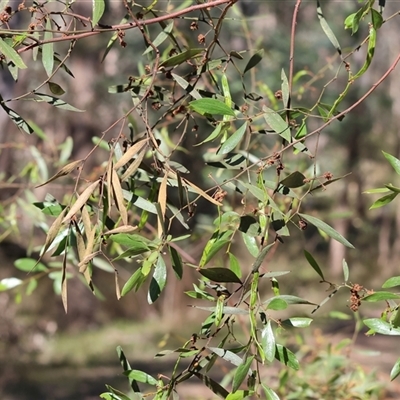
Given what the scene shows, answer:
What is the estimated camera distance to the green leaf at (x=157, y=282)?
2.34ft

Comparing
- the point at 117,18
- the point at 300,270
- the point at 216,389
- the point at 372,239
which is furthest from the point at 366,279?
the point at 216,389

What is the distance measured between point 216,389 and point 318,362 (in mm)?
927

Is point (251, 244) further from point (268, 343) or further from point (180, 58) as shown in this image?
point (180, 58)

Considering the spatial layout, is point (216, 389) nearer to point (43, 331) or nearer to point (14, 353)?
point (14, 353)

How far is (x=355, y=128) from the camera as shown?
9266mm

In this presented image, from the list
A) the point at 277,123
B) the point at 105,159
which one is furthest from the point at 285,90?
the point at 105,159

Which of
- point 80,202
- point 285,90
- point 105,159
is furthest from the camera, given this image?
point 105,159

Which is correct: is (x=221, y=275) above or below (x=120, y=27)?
below

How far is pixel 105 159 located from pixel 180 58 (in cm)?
650

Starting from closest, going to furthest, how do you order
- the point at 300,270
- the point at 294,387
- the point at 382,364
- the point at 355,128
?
1. the point at 294,387
2. the point at 382,364
3. the point at 300,270
4. the point at 355,128

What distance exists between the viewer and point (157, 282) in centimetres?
72

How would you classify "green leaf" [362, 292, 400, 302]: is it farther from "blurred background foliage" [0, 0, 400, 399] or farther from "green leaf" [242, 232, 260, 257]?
"blurred background foliage" [0, 0, 400, 399]

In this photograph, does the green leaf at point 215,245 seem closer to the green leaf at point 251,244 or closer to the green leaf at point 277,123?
the green leaf at point 251,244

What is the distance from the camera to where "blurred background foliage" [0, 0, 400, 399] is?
3.36m
